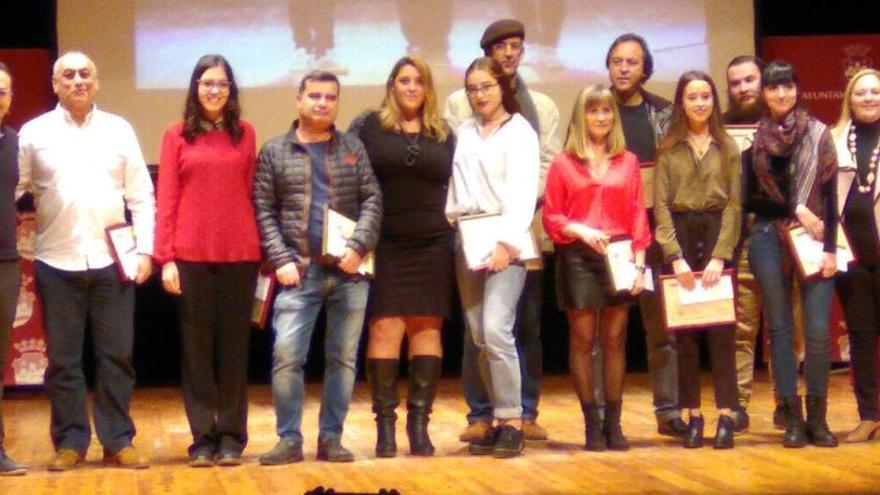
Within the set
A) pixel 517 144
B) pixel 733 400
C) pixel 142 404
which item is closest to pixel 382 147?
pixel 517 144

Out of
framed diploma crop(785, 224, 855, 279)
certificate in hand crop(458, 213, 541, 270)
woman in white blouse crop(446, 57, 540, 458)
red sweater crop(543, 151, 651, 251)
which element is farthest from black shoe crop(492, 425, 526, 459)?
framed diploma crop(785, 224, 855, 279)

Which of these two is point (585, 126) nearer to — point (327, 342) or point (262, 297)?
point (327, 342)

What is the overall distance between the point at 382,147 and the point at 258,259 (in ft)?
1.99

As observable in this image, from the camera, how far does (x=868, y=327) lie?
5.81 meters

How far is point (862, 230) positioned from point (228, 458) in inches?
97.4

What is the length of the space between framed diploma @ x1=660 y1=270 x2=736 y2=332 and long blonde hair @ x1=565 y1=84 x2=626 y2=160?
0.52 m

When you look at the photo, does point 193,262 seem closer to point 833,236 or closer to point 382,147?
point 382,147

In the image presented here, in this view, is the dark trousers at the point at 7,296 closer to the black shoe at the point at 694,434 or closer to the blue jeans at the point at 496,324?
the blue jeans at the point at 496,324

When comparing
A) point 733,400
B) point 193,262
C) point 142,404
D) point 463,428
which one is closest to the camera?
point 193,262

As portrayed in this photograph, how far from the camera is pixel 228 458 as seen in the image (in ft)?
17.9

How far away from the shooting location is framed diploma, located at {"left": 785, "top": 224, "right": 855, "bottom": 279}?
5664mm

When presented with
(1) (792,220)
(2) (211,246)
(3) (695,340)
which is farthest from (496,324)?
(1) (792,220)

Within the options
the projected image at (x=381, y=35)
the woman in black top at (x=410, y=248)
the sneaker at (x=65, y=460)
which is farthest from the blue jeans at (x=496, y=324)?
the projected image at (x=381, y=35)

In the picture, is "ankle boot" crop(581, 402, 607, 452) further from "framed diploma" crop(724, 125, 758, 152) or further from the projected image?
the projected image
